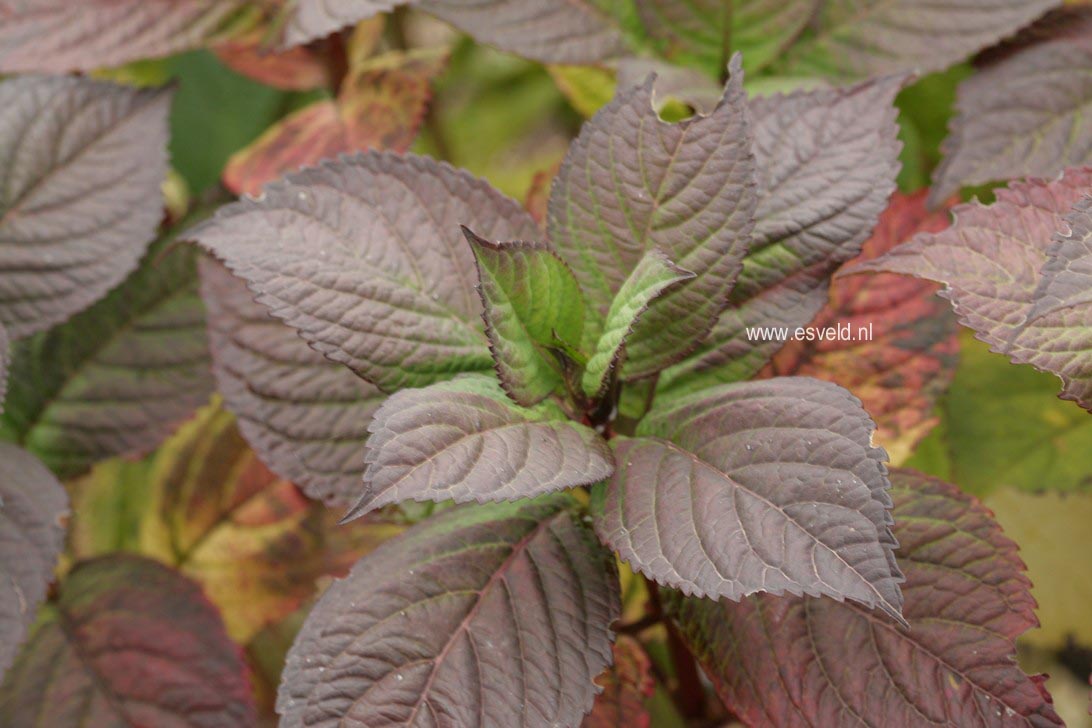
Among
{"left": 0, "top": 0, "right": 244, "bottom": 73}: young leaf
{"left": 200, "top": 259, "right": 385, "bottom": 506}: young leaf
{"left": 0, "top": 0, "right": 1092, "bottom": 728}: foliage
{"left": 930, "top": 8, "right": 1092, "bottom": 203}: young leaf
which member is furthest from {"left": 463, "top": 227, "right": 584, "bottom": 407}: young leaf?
{"left": 0, "top": 0, "right": 244, "bottom": 73}: young leaf

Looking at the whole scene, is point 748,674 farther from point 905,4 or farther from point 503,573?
point 905,4

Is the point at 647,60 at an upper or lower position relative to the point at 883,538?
upper

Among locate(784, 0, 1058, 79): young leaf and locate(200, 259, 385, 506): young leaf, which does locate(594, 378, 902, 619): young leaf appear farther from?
locate(784, 0, 1058, 79): young leaf

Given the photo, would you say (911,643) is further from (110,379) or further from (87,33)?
(87,33)

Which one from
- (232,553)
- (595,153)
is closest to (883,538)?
(595,153)

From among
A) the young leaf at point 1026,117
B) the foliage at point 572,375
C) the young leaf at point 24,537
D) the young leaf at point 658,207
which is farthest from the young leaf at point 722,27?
the young leaf at point 24,537

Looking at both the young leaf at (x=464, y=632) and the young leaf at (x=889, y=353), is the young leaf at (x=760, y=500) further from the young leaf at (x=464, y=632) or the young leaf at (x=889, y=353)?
the young leaf at (x=889, y=353)
